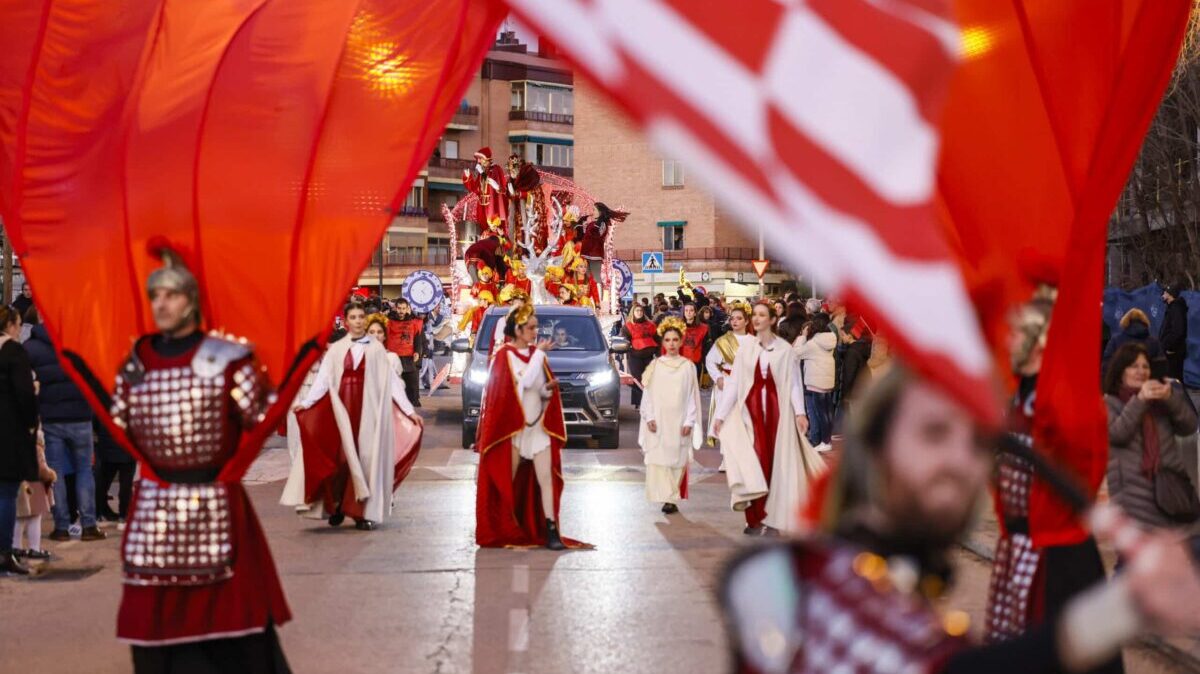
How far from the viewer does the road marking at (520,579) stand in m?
10.3

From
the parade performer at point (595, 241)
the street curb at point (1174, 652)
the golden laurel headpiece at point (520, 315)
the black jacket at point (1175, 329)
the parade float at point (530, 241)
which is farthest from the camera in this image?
the parade performer at point (595, 241)

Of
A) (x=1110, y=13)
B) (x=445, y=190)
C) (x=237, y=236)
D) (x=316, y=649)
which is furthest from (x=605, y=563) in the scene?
(x=445, y=190)

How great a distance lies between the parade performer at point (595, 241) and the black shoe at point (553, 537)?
73.7 feet

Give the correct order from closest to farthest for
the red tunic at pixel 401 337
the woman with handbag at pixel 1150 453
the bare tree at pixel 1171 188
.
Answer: the woman with handbag at pixel 1150 453 < the red tunic at pixel 401 337 < the bare tree at pixel 1171 188

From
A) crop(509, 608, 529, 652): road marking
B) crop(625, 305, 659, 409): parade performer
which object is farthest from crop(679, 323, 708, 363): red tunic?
crop(509, 608, 529, 652): road marking

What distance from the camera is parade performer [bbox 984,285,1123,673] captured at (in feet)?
16.3

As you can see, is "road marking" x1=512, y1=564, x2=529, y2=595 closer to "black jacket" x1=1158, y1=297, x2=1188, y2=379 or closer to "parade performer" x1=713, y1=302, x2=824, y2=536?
"parade performer" x1=713, y1=302, x2=824, y2=536

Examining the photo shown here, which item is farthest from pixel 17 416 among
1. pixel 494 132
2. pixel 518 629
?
pixel 494 132

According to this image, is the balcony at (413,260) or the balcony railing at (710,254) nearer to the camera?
the balcony railing at (710,254)

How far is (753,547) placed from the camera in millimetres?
2572

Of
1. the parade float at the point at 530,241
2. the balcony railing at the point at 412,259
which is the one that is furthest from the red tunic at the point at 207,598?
the balcony railing at the point at 412,259

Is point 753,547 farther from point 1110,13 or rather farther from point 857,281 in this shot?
point 1110,13

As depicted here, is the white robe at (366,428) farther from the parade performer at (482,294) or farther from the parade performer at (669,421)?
the parade performer at (482,294)

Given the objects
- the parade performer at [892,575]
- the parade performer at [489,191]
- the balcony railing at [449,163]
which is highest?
the balcony railing at [449,163]
